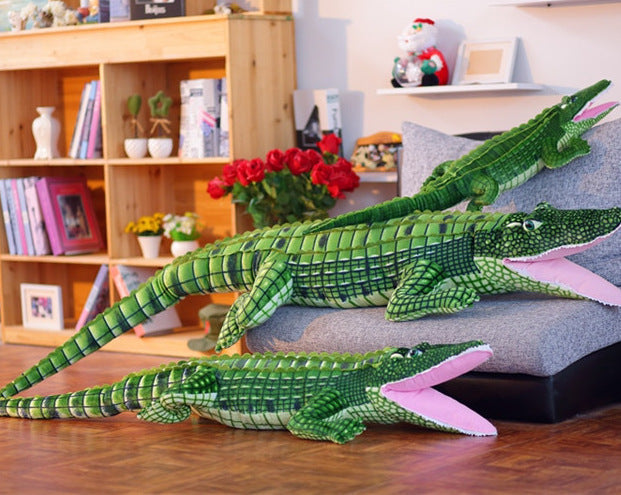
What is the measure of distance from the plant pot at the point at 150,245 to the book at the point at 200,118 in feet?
1.20

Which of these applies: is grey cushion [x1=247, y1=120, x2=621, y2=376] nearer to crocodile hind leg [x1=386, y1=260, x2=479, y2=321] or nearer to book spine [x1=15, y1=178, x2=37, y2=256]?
crocodile hind leg [x1=386, y1=260, x2=479, y2=321]

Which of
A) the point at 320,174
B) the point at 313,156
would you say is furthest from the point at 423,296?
the point at 313,156

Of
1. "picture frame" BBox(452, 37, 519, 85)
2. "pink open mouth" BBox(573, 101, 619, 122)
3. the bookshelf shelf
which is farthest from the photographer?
the bookshelf shelf

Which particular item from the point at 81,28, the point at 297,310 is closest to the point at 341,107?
the point at 81,28

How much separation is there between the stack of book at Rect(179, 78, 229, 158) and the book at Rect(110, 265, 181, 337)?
1.75 ft

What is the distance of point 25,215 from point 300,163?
1390 mm

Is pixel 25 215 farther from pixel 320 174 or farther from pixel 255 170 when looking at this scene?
pixel 320 174

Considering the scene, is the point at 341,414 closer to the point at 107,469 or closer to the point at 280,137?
the point at 107,469

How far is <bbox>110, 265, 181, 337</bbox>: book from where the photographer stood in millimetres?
4613

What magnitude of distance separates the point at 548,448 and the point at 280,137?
81.4 inches

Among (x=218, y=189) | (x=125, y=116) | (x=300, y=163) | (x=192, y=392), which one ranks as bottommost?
(x=192, y=392)

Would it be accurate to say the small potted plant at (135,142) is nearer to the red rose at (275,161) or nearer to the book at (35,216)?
the book at (35,216)

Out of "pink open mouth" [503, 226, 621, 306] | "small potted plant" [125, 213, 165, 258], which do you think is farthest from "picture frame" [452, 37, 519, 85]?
"small potted plant" [125, 213, 165, 258]

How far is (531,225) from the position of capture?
307cm
